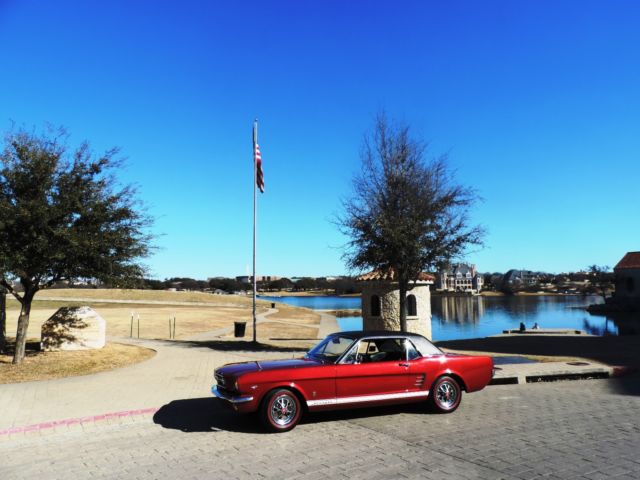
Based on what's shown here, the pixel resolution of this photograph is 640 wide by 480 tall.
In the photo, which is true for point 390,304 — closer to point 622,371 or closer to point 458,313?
point 622,371

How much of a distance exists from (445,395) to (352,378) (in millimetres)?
1884

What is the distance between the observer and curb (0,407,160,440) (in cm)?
720

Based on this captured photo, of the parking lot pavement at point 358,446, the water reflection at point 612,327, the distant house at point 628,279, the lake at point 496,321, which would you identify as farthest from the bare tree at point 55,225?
the distant house at point 628,279

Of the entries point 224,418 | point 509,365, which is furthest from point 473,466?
point 509,365

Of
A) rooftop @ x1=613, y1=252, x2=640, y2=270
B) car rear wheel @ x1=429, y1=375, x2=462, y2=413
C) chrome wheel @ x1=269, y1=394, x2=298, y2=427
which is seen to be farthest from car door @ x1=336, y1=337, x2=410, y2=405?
rooftop @ x1=613, y1=252, x2=640, y2=270

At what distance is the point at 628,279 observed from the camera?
301 feet

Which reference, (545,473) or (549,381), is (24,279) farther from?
(549,381)

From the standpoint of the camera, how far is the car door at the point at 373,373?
7.54 m

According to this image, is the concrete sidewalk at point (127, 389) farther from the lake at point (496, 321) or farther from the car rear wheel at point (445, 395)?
the lake at point (496, 321)

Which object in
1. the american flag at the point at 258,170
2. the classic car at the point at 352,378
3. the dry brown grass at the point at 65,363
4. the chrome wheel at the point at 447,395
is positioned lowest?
the dry brown grass at the point at 65,363

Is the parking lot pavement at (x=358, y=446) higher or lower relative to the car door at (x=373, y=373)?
lower

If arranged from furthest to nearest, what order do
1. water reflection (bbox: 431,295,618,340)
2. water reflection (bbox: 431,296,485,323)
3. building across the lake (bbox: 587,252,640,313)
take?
building across the lake (bbox: 587,252,640,313), water reflection (bbox: 431,296,485,323), water reflection (bbox: 431,295,618,340)

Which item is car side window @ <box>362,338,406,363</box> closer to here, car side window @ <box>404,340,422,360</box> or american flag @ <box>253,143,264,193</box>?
car side window @ <box>404,340,422,360</box>

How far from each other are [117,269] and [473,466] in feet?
36.0
